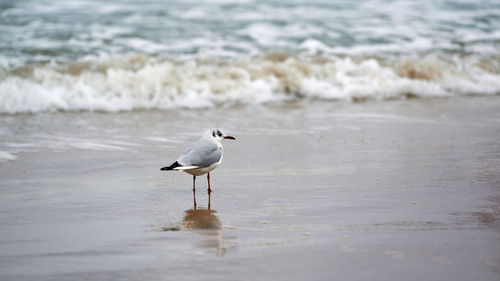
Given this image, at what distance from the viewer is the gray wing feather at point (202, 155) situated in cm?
463

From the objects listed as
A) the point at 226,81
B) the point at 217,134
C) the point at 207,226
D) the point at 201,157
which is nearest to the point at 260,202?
the point at 201,157

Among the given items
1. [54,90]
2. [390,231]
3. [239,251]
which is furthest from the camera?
[54,90]

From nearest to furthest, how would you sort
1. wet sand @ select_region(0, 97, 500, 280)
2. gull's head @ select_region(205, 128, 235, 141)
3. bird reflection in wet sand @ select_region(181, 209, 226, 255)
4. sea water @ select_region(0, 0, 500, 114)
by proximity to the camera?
wet sand @ select_region(0, 97, 500, 280)
bird reflection in wet sand @ select_region(181, 209, 226, 255)
gull's head @ select_region(205, 128, 235, 141)
sea water @ select_region(0, 0, 500, 114)

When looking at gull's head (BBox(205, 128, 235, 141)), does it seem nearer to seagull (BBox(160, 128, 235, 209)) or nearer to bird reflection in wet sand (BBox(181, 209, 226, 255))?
seagull (BBox(160, 128, 235, 209))

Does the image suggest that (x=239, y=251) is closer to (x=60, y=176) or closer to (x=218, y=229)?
(x=218, y=229)

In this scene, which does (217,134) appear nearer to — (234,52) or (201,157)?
(201,157)

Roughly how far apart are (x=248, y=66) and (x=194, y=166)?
6.69 m

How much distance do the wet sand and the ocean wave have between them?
3.98 ft

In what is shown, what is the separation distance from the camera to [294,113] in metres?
8.79

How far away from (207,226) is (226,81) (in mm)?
6533

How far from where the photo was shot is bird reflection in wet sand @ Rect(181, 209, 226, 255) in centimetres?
361

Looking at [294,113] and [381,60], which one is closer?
[294,113]

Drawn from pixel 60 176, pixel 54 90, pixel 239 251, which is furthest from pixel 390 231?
pixel 54 90

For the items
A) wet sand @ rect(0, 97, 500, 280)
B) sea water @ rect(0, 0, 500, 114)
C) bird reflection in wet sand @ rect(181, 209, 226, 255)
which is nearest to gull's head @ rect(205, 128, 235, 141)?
wet sand @ rect(0, 97, 500, 280)
